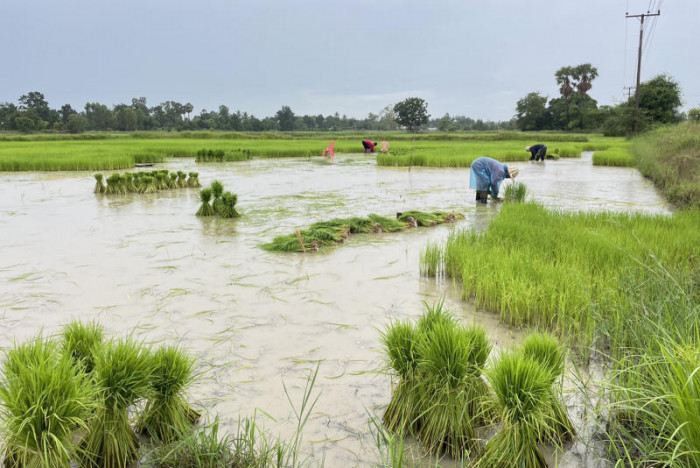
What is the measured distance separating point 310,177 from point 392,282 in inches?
365

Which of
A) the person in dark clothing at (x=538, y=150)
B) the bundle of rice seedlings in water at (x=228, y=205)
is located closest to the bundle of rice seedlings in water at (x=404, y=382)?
the bundle of rice seedlings in water at (x=228, y=205)

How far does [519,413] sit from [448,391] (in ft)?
0.97

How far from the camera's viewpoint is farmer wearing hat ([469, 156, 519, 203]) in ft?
26.4

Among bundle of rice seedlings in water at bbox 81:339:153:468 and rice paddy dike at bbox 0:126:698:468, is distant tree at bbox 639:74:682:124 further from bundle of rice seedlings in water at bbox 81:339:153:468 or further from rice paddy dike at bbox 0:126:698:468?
bundle of rice seedlings in water at bbox 81:339:153:468

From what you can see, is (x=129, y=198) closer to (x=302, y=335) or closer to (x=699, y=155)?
(x=302, y=335)

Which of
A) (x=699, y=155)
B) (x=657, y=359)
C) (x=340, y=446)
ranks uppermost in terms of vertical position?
(x=699, y=155)

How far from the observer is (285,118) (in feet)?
266

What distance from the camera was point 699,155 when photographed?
10.1 m

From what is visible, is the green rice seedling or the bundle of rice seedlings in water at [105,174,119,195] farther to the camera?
the bundle of rice seedlings in water at [105,174,119,195]

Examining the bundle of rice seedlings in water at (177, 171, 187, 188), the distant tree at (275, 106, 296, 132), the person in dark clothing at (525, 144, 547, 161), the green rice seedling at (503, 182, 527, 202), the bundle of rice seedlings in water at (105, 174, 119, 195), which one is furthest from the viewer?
the distant tree at (275, 106, 296, 132)

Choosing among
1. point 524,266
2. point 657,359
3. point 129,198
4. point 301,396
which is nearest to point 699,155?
point 524,266

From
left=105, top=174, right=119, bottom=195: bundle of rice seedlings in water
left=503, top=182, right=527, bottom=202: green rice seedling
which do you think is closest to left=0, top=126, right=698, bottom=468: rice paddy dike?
left=503, top=182, right=527, bottom=202: green rice seedling

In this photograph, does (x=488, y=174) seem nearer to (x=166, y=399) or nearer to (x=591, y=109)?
(x=166, y=399)

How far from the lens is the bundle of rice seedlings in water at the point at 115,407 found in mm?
1802
